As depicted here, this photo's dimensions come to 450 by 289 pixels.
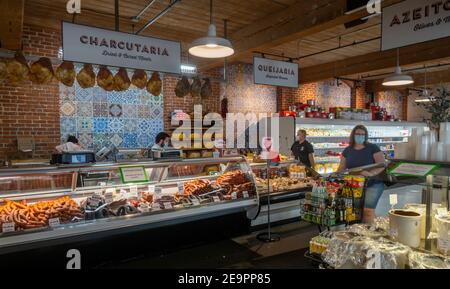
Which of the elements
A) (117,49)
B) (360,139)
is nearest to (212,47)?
(117,49)

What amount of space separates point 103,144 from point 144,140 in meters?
1.16

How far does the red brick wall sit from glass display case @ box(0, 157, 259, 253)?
3.08 m

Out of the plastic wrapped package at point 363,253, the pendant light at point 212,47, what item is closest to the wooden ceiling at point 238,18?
the pendant light at point 212,47

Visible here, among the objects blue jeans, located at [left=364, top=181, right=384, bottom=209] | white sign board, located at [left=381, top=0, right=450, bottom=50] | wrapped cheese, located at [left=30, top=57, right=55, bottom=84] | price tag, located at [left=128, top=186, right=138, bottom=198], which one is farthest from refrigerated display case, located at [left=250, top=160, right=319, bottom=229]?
wrapped cheese, located at [left=30, top=57, right=55, bottom=84]

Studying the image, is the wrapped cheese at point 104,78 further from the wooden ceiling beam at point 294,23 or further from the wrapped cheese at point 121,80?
the wooden ceiling beam at point 294,23

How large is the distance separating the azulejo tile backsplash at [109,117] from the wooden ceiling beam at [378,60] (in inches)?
217

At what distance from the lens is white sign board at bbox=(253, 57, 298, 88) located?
21.0 feet

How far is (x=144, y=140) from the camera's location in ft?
28.5

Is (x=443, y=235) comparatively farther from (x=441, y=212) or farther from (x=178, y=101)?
(x=178, y=101)

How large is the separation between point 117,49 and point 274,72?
3.44 m

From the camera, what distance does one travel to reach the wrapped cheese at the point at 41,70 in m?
4.20
